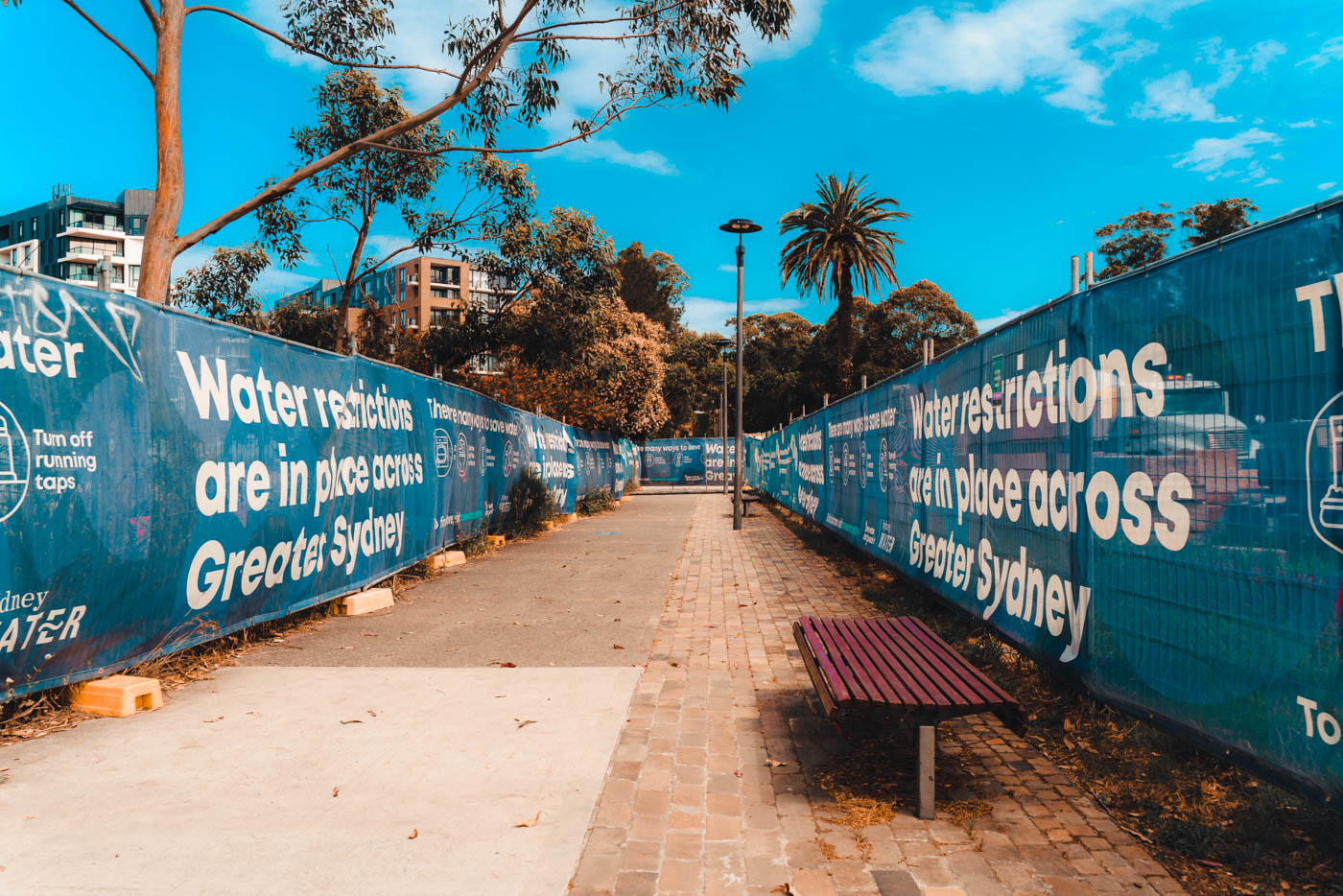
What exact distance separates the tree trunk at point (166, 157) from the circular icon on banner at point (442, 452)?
350 cm

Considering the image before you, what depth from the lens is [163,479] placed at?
16.7ft

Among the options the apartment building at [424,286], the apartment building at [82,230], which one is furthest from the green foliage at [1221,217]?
the apartment building at [82,230]

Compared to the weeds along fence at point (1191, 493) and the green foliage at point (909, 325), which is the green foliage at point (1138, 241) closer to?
the green foliage at point (909, 325)

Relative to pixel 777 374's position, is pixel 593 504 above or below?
below

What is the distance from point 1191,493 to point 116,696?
5.56 metres

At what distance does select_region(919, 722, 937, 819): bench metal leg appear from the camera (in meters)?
3.27

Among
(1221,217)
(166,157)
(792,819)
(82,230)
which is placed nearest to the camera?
(792,819)

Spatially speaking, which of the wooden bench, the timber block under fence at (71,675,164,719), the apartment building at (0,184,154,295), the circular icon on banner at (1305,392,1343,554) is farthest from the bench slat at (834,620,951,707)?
the apartment building at (0,184,154,295)

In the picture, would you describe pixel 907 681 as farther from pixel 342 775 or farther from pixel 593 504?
pixel 593 504

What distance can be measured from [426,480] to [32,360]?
5815 mm

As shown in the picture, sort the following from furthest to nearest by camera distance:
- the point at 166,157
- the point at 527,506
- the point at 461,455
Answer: the point at 527,506
the point at 461,455
the point at 166,157

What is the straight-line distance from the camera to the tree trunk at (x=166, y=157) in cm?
922

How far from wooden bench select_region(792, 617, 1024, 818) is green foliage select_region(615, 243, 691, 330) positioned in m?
51.7

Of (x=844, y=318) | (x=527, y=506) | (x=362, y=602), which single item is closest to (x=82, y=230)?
(x=844, y=318)
